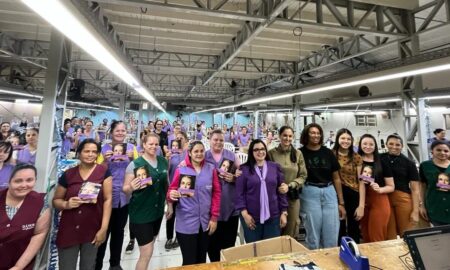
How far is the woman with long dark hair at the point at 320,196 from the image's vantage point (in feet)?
7.55

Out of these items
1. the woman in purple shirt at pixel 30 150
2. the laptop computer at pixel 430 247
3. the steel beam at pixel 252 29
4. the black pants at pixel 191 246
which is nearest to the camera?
the laptop computer at pixel 430 247

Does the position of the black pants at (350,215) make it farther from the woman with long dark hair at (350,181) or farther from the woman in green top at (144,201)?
the woman in green top at (144,201)

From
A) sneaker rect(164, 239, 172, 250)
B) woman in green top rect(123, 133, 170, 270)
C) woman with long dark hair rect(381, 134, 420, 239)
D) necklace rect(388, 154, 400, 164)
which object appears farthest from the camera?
sneaker rect(164, 239, 172, 250)

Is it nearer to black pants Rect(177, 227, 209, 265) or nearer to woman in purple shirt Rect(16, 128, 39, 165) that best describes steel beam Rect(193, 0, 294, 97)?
black pants Rect(177, 227, 209, 265)

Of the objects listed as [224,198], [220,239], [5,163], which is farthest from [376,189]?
[5,163]

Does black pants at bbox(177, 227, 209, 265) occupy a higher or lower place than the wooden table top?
lower

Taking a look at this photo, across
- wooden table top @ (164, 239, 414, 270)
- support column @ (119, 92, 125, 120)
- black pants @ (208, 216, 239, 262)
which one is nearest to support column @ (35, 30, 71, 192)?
black pants @ (208, 216, 239, 262)

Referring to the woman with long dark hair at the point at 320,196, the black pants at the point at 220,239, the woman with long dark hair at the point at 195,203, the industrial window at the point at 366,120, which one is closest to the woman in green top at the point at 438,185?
the woman with long dark hair at the point at 320,196

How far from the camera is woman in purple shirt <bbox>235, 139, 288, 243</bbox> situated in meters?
2.20

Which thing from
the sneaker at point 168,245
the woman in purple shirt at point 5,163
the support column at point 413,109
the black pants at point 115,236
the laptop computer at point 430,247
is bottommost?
the sneaker at point 168,245

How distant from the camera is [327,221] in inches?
90.5

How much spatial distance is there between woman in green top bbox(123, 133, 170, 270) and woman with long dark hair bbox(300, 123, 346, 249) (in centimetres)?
149

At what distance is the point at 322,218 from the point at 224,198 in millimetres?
994

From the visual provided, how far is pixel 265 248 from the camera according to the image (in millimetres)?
1787
